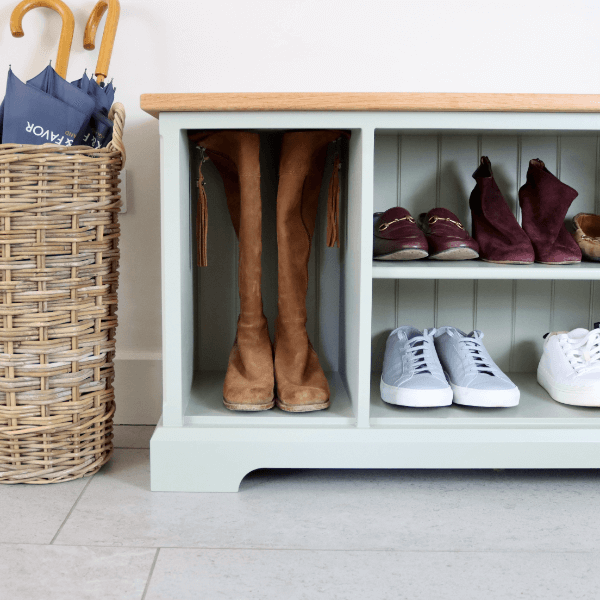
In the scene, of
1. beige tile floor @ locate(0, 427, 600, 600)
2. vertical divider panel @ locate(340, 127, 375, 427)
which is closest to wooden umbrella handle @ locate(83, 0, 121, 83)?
vertical divider panel @ locate(340, 127, 375, 427)

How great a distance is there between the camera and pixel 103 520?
0.95 m

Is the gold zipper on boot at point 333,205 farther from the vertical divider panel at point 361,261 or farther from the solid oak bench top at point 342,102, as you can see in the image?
the solid oak bench top at point 342,102

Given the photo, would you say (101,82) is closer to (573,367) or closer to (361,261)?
(361,261)

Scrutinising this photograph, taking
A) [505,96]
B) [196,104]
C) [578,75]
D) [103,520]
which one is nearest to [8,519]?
[103,520]

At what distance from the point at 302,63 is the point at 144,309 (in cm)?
63

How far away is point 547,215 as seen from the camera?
4.00ft

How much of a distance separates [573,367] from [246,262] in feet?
2.09

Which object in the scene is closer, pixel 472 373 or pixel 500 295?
pixel 472 373

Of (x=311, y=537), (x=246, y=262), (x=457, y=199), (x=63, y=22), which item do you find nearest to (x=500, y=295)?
(x=457, y=199)

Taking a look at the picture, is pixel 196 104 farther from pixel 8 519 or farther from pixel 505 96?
pixel 8 519

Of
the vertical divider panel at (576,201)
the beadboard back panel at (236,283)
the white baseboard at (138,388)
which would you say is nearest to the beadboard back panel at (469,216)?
the vertical divider panel at (576,201)

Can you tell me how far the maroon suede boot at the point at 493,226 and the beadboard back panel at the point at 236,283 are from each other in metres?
0.30

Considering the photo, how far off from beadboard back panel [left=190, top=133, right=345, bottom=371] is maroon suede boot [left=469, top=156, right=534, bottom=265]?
0.97 ft

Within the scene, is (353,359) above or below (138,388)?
above
